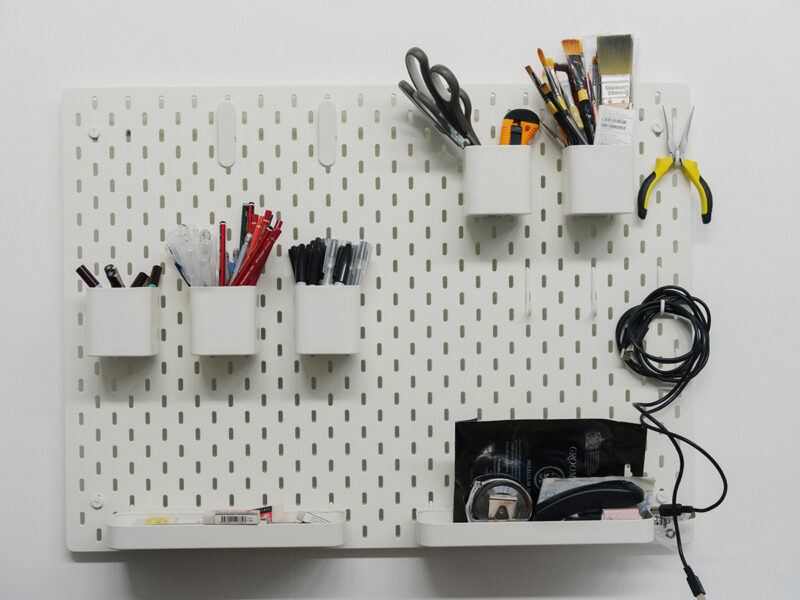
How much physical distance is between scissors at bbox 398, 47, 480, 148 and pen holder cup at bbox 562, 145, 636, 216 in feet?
0.43

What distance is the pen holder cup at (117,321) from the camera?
841 mm

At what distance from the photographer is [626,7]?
938 millimetres

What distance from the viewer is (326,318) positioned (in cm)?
84

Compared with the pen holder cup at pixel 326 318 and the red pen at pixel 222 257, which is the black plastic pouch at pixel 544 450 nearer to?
the pen holder cup at pixel 326 318

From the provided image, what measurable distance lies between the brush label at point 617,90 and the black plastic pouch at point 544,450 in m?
0.41

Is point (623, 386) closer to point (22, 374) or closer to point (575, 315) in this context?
point (575, 315)

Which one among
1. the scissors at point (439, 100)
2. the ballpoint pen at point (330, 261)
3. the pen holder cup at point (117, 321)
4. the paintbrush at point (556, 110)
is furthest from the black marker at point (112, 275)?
the paintbrush at point (556, 110)

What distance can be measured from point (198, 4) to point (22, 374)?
0.57 meters

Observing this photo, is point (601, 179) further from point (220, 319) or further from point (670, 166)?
point (220, 319)

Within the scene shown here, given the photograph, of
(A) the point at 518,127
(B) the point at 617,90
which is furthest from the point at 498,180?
(B) the point at 617,90

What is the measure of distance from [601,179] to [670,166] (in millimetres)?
130

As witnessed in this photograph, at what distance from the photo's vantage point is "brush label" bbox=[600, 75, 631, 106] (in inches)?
34.0

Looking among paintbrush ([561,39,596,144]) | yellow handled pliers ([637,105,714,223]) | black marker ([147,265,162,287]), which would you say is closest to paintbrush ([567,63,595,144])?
paintbrush ([561,39,596,144])

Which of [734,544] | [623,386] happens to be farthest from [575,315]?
[734,544]
